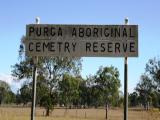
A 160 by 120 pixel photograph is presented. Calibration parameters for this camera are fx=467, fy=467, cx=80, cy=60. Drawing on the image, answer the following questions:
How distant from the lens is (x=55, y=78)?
67812mm

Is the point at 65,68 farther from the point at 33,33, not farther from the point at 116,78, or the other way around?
the point at 33,33

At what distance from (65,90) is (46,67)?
4320mm

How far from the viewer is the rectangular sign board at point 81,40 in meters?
12.5

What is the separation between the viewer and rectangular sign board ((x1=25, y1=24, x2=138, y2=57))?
12469 millimetres

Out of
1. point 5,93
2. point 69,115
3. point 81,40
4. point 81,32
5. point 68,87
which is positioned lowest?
point 69,115

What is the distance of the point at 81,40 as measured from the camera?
1261 cm

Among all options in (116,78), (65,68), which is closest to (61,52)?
(65,68)

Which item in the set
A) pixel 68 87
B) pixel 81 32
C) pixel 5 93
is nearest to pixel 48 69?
pixel 68 87

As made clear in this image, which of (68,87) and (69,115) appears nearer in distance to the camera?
(68,87)

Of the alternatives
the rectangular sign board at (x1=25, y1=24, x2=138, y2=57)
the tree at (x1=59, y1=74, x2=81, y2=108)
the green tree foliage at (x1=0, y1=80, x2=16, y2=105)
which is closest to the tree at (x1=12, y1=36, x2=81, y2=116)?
the tree at (x1=59, y1=74, x2=81, y2=108)

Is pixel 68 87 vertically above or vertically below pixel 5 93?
below

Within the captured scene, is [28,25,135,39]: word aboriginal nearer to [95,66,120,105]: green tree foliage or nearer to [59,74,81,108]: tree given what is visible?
[59,74,81,108]: tree

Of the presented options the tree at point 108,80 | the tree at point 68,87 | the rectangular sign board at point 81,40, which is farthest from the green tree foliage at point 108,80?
the rectangular sign board at point 81,40

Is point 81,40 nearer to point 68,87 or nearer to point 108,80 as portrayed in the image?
point 68,87
